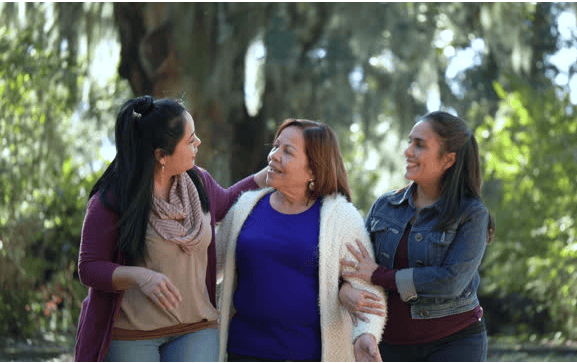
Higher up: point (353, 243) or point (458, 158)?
point (458, 158)

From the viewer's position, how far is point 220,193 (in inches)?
122

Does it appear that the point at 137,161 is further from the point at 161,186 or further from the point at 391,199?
the point at 391,199

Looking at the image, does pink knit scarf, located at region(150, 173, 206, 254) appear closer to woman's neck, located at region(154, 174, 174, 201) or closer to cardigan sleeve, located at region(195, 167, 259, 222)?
woman's neck, located at region(154, 174, 174, 201)

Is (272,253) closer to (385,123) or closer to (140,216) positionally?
(140,216)

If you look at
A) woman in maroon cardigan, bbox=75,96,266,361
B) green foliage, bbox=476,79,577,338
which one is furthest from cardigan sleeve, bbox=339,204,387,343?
green foliage, bbox=476,79,577,338

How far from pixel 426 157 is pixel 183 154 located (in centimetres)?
80

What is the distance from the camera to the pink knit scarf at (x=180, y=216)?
271 centimetres

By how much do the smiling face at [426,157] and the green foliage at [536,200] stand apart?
6587mm

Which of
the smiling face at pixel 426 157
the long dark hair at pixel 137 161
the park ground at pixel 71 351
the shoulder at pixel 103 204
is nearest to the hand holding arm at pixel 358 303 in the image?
the smiling face at pixel 426 157

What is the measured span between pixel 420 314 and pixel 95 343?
1.04m

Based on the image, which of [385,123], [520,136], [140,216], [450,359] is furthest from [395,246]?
[520,136]

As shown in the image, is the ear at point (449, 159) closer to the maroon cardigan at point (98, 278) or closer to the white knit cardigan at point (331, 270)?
the white knit cardigan at point (331, 270)

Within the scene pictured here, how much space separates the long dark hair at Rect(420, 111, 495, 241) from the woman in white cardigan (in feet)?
1.10

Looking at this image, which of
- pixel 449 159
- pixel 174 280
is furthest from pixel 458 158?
pixel 174 280
